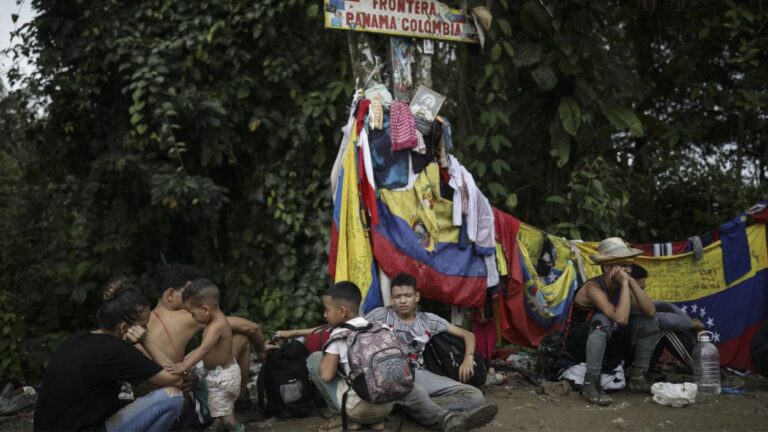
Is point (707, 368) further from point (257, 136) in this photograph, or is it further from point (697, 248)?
point (257, 136)

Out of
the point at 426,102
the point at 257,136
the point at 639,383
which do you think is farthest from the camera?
the point at 257,136

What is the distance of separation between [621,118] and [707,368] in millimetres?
2673

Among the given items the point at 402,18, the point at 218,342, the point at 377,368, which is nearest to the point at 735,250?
the point at 402,18

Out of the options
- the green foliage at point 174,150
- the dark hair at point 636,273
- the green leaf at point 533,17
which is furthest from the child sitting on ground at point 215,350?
the green leaf at point 533,17

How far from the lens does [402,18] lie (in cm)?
638

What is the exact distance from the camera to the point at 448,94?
7758mm

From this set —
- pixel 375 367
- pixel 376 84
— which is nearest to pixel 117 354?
pixel 375 367

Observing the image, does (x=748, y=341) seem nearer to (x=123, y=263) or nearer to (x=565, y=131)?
(x=565, y=131)

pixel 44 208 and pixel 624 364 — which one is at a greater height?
pixel 44 208

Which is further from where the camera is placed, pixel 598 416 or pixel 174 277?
pixel 598 416

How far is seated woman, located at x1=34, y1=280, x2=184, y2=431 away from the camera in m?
3.94

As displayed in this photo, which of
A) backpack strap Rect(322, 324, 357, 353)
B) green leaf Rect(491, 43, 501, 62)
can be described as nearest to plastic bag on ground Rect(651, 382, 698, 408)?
backpack strap Rect(322, 324, 357, 353)

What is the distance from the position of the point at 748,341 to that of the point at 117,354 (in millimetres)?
4928

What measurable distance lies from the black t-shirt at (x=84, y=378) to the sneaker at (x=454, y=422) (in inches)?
67.7
